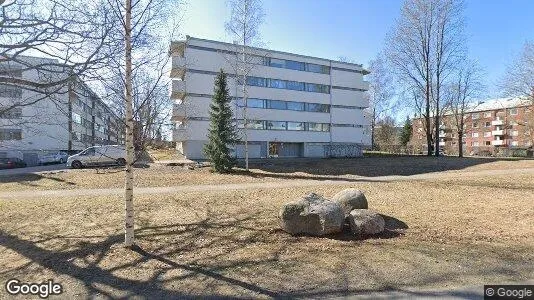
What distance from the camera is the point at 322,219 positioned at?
24.2 feet

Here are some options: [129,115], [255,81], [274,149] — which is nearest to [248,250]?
[129,115]

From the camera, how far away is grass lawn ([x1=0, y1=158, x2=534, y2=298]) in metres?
5.09

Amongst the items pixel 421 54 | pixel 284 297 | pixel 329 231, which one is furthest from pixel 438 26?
pixel 284 297

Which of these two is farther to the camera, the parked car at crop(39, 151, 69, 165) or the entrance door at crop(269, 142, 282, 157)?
the entrance door at crop(269, 142, 282, 157)

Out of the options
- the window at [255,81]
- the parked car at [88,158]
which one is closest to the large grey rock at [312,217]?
the parked car at [88,158]

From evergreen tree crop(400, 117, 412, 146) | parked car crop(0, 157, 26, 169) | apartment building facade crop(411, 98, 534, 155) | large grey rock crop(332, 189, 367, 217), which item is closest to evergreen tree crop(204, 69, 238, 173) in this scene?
large grey rock crop(332, 189, 367, 217)

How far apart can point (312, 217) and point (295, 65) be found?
3660 centimetres

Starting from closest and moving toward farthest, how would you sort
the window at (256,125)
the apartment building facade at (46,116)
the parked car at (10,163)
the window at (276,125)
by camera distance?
the apartment building facade at (46,116) < the parked car at (10,163) < the window at (256,125) < the window at (276,125)

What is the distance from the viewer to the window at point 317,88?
140 ft

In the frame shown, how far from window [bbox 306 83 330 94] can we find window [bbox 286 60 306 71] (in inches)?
87.6

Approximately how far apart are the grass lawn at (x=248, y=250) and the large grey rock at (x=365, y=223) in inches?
10.1

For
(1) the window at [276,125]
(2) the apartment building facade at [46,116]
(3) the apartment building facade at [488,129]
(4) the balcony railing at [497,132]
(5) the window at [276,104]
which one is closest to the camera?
(2) the apartment building facade at [46,116]

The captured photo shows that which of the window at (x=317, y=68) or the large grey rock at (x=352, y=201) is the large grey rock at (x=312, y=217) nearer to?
the large grey rock at (x=352, y=201)

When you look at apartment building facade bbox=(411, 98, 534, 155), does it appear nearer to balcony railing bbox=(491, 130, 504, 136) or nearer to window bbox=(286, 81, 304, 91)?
balcony railing bbox=(491, 130, 504, 136)
